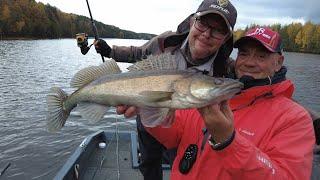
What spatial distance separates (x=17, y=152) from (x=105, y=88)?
36.1 ft

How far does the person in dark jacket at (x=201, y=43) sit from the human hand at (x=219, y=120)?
0.81m

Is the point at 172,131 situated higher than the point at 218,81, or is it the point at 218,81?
the point at 218,81

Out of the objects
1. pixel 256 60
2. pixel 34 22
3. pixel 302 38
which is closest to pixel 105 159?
pixel 256 60

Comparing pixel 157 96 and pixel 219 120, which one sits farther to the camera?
pixel 157 96

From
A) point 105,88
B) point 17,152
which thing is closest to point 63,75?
point 17,152

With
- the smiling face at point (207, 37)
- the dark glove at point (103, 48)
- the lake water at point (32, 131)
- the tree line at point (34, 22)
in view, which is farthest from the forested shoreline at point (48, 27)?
the smiling face at point (207, 37)

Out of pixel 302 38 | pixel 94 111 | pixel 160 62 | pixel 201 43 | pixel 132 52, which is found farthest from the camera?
pixel 302 38

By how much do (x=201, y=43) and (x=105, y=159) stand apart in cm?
506

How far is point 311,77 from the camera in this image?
1553 inches

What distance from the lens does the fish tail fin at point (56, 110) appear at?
351 centimetres

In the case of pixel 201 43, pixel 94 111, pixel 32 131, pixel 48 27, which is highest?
pixel 201 43

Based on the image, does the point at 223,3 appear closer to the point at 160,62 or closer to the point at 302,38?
the point at 160,62

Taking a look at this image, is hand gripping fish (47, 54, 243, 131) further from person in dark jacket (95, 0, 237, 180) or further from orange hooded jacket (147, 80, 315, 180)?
orange hooded jacket (147, 80, 315, 180)

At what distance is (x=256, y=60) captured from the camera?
3.54 metres
